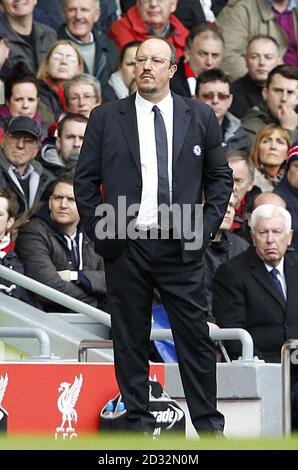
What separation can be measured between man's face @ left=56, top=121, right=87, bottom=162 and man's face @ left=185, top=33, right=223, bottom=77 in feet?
8.12

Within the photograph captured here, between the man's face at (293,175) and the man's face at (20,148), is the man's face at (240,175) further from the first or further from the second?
the man's face at (20,148)

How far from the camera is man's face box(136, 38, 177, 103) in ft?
27.8

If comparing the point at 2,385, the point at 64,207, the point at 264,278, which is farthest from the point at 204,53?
the point at 2,385

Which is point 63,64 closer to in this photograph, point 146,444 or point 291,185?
point 291,185

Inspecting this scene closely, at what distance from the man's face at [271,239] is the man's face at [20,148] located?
86.4 inches

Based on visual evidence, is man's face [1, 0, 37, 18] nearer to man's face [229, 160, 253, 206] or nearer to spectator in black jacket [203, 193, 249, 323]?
man's face [229, 160, 253, 206]

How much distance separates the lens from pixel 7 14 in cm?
1518

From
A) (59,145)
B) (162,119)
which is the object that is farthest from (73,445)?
(59,145)

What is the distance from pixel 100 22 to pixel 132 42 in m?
1.14

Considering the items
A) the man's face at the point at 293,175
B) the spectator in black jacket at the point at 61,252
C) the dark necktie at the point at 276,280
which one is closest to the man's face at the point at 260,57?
the man's face at the point at 293,175

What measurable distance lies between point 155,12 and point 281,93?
61.5 inches

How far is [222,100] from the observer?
1491cm

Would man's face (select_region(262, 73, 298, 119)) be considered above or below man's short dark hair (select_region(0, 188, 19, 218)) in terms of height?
above

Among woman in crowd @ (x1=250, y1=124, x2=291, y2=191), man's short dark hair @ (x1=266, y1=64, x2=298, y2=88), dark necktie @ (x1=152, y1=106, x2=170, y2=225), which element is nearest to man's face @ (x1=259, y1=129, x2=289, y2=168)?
woman in crowd @ (x1=250, y1=124, x2=291, y2=191)
